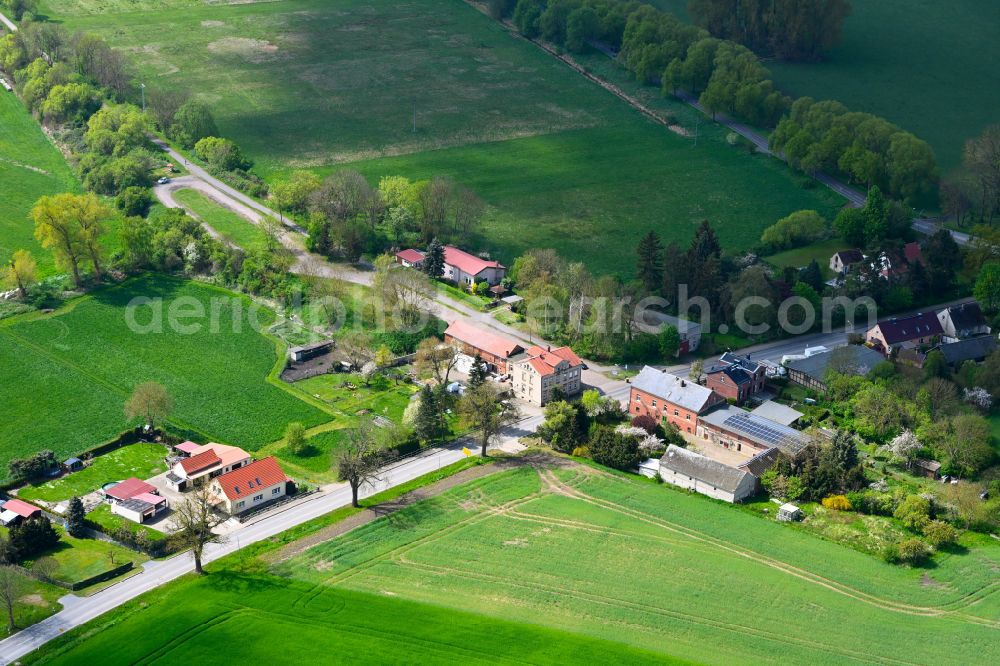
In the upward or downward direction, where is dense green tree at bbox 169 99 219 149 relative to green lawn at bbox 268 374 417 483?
upward

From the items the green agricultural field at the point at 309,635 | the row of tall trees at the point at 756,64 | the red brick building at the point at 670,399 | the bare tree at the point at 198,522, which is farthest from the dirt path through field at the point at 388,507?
the row of tall trees at the point at 756,64

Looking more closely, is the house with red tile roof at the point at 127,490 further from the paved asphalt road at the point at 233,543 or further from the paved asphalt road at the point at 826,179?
the paved asphalt road at the point at 826,179

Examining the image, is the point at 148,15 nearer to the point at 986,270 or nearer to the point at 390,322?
the point at 390,322

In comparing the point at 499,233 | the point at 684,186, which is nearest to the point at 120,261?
the point at 499,233

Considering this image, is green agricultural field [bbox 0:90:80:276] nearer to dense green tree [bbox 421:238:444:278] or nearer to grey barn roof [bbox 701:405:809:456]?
dense green tree [bbox 421:238:444:278]

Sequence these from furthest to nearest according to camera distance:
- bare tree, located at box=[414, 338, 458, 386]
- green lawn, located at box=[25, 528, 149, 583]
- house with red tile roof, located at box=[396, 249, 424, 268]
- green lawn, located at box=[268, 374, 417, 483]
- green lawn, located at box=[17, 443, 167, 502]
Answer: house with red tile roof, located at box=[396, 249, 424, 268] < bare tree, located at box=[414, 338, 458, 386] < green lawn, located at box=[268, 374, 417, 483] < green lawn, located at box=[17, 443, 167, 502] < green lawn, located at box=[25, 528, 149, 583]

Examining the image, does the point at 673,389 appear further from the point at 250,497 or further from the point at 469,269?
the point at 250,497

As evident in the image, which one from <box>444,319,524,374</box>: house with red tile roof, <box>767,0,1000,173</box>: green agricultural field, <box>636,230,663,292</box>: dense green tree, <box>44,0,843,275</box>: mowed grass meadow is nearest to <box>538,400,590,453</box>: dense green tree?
<box>444,319,524,374</box>: house with red tile roof
